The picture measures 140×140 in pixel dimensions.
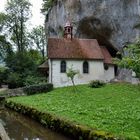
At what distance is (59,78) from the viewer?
4197cm

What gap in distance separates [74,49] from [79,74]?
11.7ft

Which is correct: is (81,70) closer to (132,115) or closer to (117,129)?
(132,115)

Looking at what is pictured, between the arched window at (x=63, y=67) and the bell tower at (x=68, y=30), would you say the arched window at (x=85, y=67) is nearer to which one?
the arched window at (x=63, y=67)

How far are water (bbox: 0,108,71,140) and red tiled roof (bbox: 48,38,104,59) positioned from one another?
61.1 feet

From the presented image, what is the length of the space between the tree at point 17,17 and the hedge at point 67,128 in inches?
1592

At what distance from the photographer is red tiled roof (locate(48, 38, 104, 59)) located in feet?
139

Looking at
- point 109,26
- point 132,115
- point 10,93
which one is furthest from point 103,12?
point 132,115

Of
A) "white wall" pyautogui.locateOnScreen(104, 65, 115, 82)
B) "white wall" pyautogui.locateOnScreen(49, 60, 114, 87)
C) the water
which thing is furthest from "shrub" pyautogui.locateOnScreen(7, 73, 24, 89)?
the water

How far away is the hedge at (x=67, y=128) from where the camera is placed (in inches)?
510

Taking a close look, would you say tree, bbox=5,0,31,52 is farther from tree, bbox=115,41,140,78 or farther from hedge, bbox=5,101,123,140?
tree, bbox=115,41,140,78

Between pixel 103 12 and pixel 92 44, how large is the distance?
16.2ft

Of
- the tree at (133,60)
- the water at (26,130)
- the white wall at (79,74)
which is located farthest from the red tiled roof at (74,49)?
the tree at (133,60)

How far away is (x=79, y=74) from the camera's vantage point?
42312 millimetres

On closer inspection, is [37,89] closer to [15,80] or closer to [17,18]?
[15,80]
